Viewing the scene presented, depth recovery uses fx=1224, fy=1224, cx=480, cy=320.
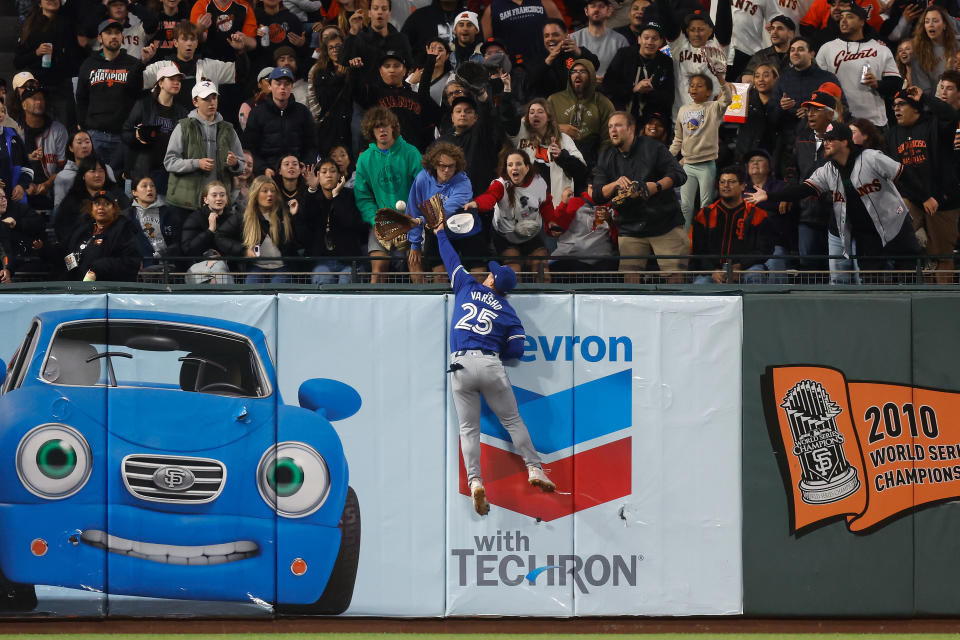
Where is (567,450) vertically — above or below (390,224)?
below

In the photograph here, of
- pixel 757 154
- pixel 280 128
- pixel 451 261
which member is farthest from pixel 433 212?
pixel 757 154

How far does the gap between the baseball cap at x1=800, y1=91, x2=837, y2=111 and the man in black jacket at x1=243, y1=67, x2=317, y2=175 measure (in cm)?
498

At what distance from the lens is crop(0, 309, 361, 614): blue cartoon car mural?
9977 mm

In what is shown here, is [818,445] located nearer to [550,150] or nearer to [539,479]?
[539,479]

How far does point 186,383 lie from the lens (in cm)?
1005

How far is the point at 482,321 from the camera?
387 inches

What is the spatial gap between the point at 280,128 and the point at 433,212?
2.99 m

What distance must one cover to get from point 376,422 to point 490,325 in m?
1.27

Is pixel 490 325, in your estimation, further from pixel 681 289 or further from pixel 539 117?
pixel 539 117

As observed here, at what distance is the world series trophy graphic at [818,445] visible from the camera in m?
10.1

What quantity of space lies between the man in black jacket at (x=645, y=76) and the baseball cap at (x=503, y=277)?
397 centimetres

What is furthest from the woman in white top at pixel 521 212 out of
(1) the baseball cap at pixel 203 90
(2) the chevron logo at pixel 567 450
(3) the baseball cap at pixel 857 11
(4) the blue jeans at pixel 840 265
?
(3) the baseball cap at pixel 857 11

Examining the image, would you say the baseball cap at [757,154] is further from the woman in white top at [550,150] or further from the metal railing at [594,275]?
the woman in white top at [550,150]

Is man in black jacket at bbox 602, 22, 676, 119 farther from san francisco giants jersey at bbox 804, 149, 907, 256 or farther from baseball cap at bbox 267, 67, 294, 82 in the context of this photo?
baseball cap at bbox 267, 67, 294, 82
